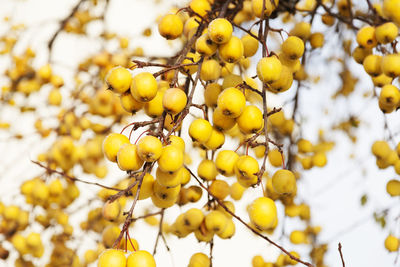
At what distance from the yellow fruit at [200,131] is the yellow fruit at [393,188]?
0.91 meters

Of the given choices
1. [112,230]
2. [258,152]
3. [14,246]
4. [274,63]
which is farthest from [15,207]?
[274,63]

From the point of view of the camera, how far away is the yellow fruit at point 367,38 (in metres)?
1.33

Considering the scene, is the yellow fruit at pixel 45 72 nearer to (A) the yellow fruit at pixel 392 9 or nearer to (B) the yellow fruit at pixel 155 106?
(B) the yellow fruit at pixel 155 106

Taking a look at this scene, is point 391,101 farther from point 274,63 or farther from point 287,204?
point 287,204

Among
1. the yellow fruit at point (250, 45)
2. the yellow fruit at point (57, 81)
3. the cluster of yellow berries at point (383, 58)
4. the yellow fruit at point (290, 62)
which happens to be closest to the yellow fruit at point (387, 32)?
the cluster of yellow berries at point (383, 58)

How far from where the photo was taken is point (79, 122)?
234cm

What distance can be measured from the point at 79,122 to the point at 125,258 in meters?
1.70

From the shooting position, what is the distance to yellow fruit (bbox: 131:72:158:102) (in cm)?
94

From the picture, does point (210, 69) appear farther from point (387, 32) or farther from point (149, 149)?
point (387, 32)

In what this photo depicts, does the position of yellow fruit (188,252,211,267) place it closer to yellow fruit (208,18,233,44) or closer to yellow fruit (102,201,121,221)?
yellow fruit (102,201,121,221)

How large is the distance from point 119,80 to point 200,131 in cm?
27

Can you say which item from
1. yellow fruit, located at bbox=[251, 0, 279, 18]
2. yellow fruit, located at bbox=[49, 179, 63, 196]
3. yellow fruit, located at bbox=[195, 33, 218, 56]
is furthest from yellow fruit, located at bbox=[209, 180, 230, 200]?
yellow fruit, located at bbox=[49, 179, 63, 196]

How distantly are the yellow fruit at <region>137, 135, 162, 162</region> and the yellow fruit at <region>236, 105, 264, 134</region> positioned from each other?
0.30 metres

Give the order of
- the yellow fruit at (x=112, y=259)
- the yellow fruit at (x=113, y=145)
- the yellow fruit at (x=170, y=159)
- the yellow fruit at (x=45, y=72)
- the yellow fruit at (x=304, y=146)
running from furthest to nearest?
the yellow fruit at (x=45, y=72) < the yellow fruit at (x=304, y=146) < the yellow fruit at (x=113, y=145) < the yellow fruit at (x=170, y=159) < the yellow fruit at (x=112, y=259)
